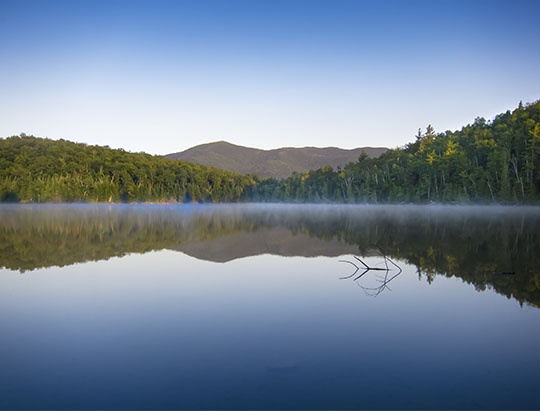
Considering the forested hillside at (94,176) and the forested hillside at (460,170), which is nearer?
the forested hillside at (460,170)

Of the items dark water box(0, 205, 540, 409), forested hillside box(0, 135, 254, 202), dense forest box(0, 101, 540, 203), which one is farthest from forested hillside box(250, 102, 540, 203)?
dark water box(0, 205, 540, 409)

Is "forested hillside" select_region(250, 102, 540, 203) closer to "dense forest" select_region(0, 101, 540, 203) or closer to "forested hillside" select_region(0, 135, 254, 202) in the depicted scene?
"dense forest" select_region(0, 101, 540, 203)

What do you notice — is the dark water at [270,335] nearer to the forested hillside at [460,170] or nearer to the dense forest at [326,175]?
the forested hillside at [460,170]

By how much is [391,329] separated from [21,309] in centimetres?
696

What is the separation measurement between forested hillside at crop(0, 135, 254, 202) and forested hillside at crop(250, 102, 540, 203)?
47458 mm

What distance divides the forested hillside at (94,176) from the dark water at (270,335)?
113558 mm

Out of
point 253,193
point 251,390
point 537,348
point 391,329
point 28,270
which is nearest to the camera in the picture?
point 251,390

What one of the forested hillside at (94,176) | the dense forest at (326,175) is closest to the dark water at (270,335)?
the dense forest at (326,175)

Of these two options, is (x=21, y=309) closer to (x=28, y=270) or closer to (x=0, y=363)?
(x=0, y=363)

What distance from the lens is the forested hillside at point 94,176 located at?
111m

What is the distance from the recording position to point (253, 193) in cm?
17862

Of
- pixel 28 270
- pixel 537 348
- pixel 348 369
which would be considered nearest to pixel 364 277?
pixel 537 348

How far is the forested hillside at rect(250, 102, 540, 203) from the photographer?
74.3 metres

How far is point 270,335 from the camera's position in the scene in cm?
632
